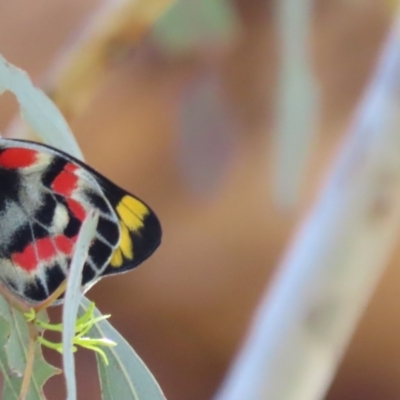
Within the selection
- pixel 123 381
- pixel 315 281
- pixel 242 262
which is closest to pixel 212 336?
pixel 242 262

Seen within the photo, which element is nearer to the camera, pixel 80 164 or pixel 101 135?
pixel 80 164

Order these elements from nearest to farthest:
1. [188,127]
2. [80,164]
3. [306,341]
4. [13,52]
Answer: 1. [80,164]
2. [306,341]
3. [188,127]
4. [13,52]

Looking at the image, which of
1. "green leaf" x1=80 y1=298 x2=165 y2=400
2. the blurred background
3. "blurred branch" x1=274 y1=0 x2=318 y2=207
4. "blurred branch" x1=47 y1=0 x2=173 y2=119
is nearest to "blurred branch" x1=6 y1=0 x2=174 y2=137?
"blurred branch" x1=47 y1=0 x2=173 y2=119

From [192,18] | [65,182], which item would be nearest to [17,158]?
[65,182]

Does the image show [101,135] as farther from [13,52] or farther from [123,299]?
[123,299]

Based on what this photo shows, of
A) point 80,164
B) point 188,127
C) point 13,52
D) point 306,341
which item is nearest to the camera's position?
point 80,164

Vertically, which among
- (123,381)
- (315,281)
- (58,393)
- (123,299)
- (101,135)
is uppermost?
(101,135)
